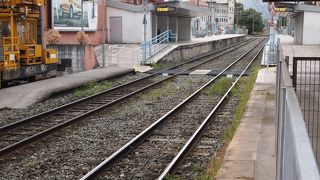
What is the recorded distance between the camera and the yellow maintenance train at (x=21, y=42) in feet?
60.2

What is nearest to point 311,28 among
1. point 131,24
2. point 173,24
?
point 173,24

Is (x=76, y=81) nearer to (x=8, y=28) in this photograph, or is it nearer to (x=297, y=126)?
(x=8, y=28)

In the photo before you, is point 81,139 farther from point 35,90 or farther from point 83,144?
point 35,90

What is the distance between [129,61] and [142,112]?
18471 millimetres

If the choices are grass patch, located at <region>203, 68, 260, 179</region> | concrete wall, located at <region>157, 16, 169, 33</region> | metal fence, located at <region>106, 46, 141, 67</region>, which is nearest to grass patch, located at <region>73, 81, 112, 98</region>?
grass patch, located at <region>203, 68, 260, 179</region>

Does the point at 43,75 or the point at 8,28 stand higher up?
the point at 8,28

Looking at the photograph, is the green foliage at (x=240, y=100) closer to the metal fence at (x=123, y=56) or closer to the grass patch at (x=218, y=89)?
the grass patch at (x=218, y=89)

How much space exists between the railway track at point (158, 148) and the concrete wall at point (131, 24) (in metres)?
26.5

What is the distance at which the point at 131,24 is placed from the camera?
40438 millimetres

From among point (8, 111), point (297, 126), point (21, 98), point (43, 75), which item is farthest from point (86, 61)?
point (297, 126)

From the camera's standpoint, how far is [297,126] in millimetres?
2211

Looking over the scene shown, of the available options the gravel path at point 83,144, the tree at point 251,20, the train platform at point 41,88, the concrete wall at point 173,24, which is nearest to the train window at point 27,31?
the train platform at point 41,88

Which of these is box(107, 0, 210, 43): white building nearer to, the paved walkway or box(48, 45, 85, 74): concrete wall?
box(48, 45, 85, 74): concrete wall

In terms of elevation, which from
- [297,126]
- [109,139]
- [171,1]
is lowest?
[109,139]
